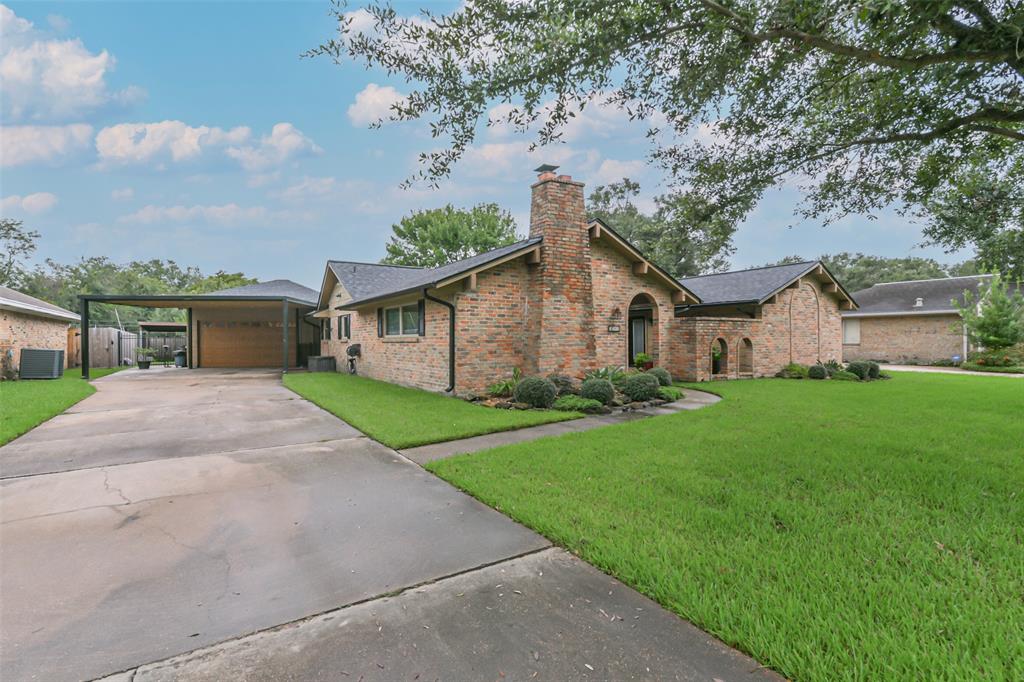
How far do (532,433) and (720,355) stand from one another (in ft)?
36.0

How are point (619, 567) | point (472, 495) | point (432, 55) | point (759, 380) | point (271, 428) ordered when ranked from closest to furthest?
1. point (619, 567)
2. point (472, 495)
3. point (432, 55)
4. point (271, 428)
5. point (759, 380)

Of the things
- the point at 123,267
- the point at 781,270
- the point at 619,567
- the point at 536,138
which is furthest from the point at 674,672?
the point at 123,267

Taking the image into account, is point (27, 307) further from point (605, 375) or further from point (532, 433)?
point (605, 375)

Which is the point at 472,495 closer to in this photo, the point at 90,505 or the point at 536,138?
the point at 90,505

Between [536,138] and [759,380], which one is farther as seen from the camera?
[759,380]

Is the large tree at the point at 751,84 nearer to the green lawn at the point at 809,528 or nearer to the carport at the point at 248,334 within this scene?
the green lawn at the point at 809,528

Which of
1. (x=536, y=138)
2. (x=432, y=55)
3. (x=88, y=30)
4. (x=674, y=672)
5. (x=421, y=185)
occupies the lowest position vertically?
(x=674, y=672)

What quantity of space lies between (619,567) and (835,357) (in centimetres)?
2016

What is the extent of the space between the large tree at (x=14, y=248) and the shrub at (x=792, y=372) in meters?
49.9

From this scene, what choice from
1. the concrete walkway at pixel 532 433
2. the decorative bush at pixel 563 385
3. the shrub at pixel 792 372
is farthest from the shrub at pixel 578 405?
the shrub at pixel 792 372

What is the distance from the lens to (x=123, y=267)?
151ft

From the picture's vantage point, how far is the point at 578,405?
30.9ft

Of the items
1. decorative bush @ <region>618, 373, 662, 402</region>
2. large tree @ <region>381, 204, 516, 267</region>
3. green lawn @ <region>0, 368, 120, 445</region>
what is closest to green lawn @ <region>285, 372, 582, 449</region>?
decorative bush @ <region>618, 373, 662, 402</region>

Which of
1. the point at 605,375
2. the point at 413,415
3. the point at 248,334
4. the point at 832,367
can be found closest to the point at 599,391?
the point at 605,375
